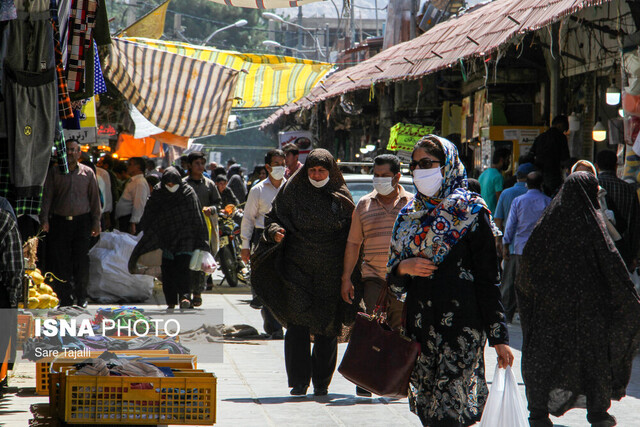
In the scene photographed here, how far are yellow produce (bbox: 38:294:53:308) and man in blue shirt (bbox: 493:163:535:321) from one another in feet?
15.7

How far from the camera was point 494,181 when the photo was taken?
12.7m

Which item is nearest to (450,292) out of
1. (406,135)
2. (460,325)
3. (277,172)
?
(460,325)

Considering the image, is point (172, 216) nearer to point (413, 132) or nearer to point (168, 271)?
point (168, 271)

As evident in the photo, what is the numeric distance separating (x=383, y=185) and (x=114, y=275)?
6588mm

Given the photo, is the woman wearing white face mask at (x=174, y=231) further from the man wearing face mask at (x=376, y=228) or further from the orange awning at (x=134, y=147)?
the orange awning at (x=134, y=147)

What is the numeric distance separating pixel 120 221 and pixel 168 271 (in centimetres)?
325

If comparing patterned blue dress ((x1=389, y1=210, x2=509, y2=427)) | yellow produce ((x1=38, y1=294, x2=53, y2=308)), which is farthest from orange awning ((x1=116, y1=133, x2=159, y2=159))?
patterned blue dress ((x1=389, y1=210, x2=509, y2=427))

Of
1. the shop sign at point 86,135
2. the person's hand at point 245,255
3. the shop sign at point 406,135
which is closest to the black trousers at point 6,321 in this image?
the person's hand at point 245,255

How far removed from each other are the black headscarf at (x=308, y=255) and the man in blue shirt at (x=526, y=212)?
11.9 ft

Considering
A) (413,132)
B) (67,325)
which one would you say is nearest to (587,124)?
(413,132)

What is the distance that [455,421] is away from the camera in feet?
14.6

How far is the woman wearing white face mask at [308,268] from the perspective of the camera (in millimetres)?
6965

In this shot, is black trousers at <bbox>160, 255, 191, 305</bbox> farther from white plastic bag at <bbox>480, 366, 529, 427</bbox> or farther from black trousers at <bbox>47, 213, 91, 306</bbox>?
white plastic bag at <bbox>480, 366, 529, 427</bbox>

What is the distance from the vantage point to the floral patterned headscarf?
459 cm
